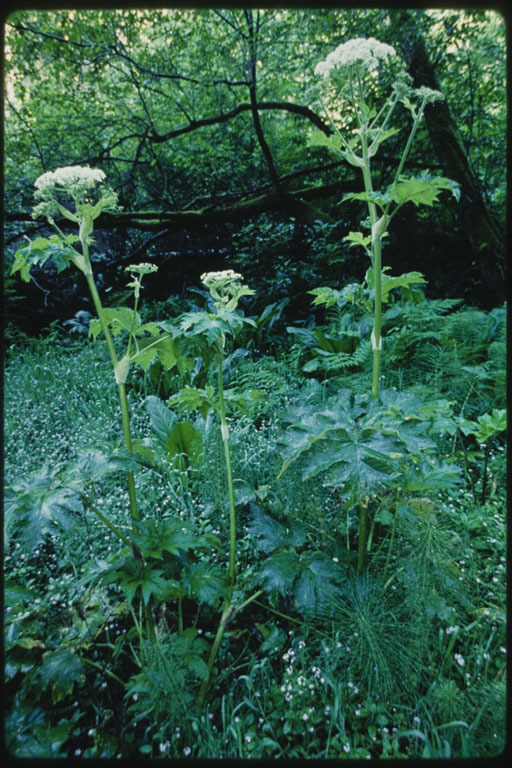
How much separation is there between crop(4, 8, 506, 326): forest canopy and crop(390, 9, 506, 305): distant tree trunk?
14 millimetres

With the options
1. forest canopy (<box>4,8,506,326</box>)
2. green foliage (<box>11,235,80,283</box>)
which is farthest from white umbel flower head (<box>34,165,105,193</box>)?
forest canopy (<box>4,8,506,326</box>)

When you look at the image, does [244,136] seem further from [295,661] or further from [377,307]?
[295,661]

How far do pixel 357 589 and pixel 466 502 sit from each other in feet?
2.63

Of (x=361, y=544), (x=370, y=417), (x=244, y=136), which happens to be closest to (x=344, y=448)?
(x=370, y=417)

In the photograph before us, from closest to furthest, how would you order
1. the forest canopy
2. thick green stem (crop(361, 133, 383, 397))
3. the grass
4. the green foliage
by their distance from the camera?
the grass
the green foliage
thick green stem (crop(361, 133, 383, 397))
the forest canopy

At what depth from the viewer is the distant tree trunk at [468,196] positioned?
396cm

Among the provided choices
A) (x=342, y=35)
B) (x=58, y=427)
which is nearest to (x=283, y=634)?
(x=58, y=427)

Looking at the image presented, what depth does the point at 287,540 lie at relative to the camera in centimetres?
126

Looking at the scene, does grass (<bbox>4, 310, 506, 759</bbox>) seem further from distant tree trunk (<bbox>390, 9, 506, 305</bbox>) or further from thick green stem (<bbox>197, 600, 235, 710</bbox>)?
distant tree trunk (<bbox>390, 9, 506, 305</bbox>)

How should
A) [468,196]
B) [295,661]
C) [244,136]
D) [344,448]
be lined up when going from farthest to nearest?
[244,136] < [468,196] < [295,661] < [344,448]

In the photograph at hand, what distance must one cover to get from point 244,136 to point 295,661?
5.83 metres

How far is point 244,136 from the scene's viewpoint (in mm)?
5469

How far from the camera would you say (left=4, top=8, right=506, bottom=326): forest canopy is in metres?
3.91

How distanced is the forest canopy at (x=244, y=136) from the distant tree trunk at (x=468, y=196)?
0.04ft
